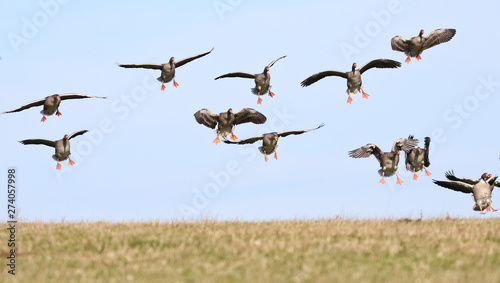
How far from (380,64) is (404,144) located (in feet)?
14.4

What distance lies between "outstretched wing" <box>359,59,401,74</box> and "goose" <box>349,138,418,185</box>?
3848 mm

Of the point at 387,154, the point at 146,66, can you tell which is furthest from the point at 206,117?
the point at 387,154

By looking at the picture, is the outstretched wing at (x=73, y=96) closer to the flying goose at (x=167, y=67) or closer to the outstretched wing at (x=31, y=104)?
the outstretched wing at (x=31, y=104)

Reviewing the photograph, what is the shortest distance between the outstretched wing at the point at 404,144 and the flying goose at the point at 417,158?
297mm

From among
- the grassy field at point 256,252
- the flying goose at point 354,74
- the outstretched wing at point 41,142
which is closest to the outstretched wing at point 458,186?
the grassy field at point 256,252

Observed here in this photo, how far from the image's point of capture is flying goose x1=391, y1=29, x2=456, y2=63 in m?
27.0

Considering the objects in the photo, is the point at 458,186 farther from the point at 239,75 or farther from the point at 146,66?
the point at 146,66

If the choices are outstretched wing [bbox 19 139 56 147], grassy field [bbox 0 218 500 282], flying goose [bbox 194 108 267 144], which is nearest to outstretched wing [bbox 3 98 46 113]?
outstretched wing [bbox 19 139 56 147]

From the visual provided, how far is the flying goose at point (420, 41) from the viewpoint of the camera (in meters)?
27.0

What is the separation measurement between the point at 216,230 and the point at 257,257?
13.3 feet

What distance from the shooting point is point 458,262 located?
14.0 metres

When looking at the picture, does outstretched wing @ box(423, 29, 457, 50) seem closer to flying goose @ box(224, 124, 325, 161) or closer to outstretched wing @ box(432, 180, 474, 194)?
outstretched wing @ box(432, 180, 474, 194)

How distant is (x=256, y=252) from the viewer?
578 inches

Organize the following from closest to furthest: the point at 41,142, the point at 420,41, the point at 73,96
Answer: the point at 41,142
the point at 73,96
the point at 420,41
